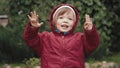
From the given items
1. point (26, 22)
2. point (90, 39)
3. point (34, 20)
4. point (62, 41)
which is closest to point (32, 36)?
point (34, 20)

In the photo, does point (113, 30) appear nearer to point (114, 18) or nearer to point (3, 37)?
point (114, 18)

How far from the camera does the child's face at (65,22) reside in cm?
488

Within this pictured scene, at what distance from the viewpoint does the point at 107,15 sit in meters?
10.1

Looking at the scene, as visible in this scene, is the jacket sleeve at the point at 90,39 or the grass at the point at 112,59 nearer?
the jacket sleeve at the point at 90,39

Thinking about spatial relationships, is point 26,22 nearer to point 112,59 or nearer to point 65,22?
point 112,59

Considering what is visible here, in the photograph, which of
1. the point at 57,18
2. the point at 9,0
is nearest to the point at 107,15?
the point at 9,0

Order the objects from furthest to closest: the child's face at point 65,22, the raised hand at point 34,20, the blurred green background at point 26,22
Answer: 1. the blurred green background at point 26,22
2. the child's face at point 65,22
3. the raised hand at point 34,20

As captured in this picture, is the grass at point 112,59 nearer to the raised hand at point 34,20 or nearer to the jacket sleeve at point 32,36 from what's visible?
the jacket sleeve at point 32,36

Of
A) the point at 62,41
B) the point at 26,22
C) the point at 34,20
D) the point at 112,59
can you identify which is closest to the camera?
the point at 34,20

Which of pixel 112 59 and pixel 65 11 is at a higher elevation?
pixel 65 11

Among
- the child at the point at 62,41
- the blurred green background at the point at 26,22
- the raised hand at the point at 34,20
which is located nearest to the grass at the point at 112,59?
the blurred green background at the point at 26,22

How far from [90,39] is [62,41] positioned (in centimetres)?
28

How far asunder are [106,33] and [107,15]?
615 mm

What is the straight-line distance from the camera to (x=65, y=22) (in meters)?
4.89
